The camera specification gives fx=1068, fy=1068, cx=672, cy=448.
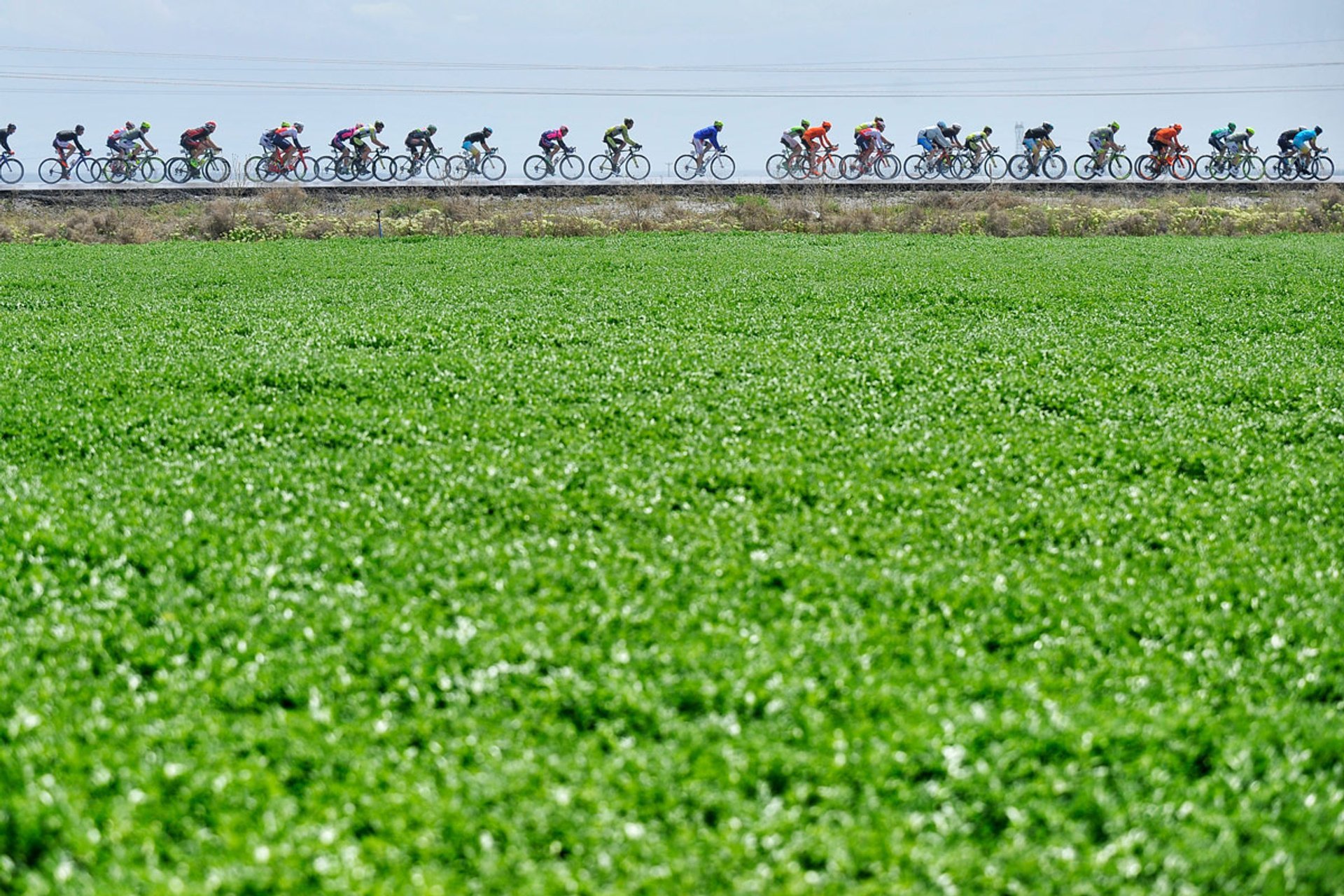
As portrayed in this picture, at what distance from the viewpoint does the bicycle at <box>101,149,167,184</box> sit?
151 feet

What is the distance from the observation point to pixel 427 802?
4.23 meters

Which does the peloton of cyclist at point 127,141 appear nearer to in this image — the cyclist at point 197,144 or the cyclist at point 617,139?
the cyclist at point 197,144

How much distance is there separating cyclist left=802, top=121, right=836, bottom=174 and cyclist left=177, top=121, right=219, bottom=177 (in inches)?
1011

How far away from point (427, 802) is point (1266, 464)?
792 cm

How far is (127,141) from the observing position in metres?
46.5

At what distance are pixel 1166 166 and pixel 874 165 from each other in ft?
43.2

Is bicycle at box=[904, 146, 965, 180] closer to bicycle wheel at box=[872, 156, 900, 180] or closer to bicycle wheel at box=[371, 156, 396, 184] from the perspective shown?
bicycle wheel at box=[872, 156, 900, 180]

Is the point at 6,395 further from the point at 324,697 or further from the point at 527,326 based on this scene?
the point at 324,697

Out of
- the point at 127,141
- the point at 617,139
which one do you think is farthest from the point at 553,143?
Answer: the point at 127,141

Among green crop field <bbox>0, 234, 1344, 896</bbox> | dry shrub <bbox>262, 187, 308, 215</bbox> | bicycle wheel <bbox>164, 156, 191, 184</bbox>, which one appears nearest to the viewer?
green crop field <bbox>0, 234, 1344, 896</bbox>

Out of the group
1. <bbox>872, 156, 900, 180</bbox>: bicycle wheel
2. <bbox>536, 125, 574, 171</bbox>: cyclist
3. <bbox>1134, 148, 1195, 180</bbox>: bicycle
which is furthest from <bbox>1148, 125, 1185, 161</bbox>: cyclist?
<bbox>536, 125, 574, 171</bbox>: cyclist

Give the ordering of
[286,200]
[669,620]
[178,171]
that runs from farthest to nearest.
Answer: [178,171] → [286,200] → [669,620]

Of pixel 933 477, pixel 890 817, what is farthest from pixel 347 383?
pixel 890 817

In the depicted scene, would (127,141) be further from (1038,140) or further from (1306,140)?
(1306,140)
